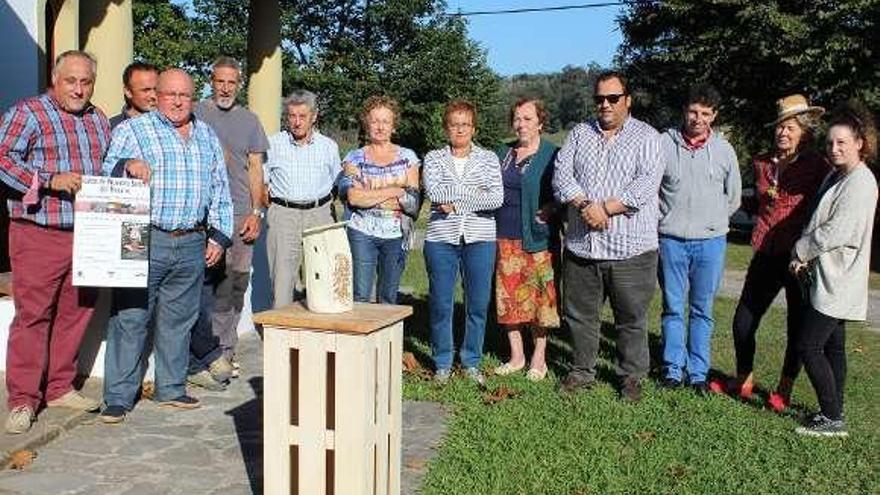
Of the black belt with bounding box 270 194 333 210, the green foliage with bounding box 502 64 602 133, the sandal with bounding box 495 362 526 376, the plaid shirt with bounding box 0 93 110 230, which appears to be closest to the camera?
the plaid shirt with bounding box 0 93 110 230

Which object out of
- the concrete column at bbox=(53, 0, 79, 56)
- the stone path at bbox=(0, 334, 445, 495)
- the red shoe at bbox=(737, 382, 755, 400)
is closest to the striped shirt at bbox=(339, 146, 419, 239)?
the stone path at bbox=(0, 334, 445, 495)

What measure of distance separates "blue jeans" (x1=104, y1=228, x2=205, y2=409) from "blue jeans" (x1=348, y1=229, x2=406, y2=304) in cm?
111

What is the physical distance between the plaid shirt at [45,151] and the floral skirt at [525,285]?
273cm

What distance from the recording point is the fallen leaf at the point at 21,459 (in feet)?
14.4

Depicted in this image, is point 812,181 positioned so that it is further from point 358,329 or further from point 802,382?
point 358,329

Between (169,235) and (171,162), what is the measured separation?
413mm

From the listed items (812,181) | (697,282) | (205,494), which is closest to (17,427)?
(205,494)

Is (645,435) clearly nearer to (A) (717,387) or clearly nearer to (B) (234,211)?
(A) (717,387)

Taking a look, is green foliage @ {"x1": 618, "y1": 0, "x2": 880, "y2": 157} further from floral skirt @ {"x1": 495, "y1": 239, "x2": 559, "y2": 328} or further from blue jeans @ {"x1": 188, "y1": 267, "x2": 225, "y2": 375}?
blue jeans @ {"x1": 188, "y1": 267, "x2": 225, "y2": 375}

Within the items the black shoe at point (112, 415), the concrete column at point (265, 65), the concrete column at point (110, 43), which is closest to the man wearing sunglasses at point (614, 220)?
the black shoe at point (112, 415)

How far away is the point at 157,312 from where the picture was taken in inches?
212

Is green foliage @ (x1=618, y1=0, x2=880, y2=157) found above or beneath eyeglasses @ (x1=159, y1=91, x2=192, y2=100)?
above

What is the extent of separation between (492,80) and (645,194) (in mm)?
47656

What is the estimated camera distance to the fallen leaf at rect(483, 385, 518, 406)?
5.78 meters
